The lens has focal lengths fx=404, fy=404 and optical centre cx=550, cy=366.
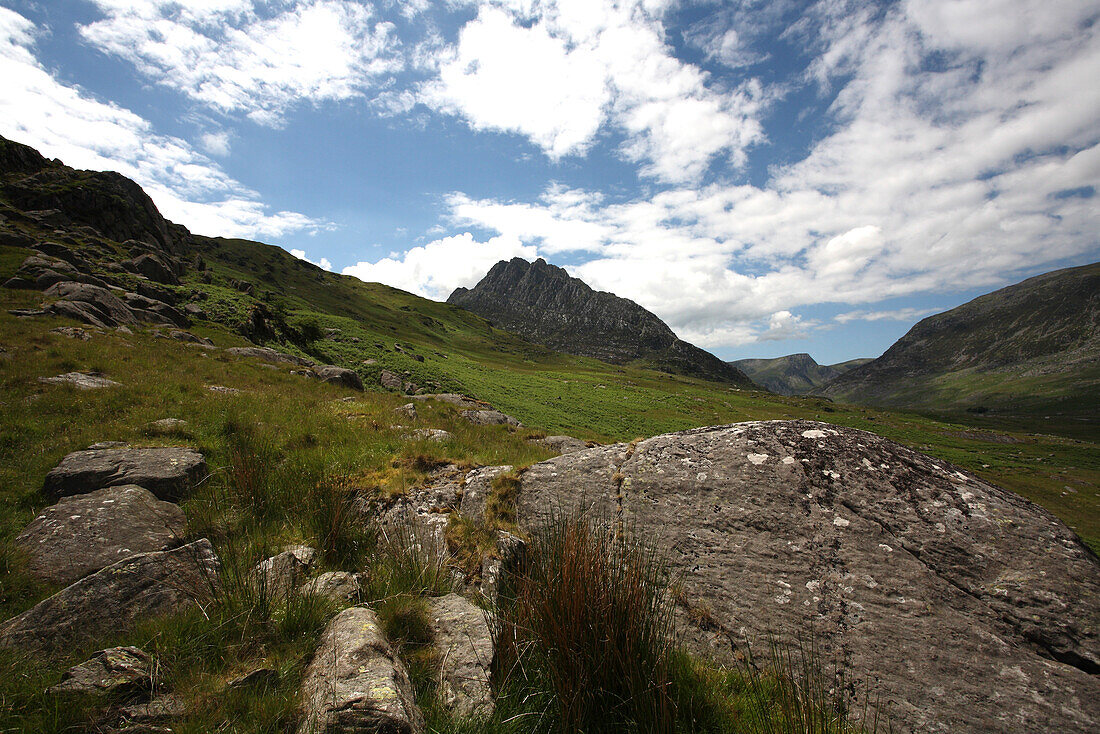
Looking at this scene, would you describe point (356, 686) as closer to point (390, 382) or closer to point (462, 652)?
point (462, 652)

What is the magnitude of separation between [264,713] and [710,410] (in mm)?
61761

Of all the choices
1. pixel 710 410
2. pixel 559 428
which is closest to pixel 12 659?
pixel 559 428

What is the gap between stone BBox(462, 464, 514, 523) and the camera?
701cm

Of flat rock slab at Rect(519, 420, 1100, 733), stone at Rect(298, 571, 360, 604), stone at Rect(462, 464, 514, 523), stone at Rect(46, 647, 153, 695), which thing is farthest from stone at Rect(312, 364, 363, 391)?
stone at Rect(46, 647, 153, 695)

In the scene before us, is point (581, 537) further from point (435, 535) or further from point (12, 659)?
point (12, 659)

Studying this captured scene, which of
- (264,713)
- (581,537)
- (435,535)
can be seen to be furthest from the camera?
(435,535)

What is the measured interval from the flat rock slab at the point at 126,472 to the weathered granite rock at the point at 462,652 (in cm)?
524

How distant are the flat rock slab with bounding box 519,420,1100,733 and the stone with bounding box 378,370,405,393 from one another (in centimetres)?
2854

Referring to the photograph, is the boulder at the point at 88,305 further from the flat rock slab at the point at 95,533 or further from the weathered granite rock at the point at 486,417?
the flat rock slab at the point at 95,533

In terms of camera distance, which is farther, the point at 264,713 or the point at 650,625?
the point at 650,625

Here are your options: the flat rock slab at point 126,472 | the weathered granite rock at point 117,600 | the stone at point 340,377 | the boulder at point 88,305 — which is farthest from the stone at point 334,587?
the boulder at point 88,305

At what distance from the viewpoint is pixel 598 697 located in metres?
3.21

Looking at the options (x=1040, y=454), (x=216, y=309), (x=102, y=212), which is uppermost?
(x=102, y=212)

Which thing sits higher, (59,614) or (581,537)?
(581,537)
